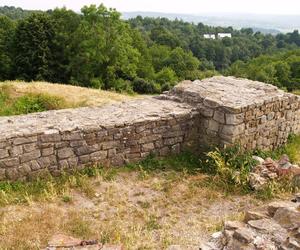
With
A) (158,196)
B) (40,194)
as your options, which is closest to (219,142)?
(158,196)

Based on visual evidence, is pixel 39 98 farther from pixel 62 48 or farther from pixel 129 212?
pixel 62 48

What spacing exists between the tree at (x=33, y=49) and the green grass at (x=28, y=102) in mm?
18547

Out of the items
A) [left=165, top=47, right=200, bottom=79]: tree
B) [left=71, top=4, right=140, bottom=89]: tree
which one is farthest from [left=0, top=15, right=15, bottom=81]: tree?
[left=165, top=47, right=200, bottom=79]: tree

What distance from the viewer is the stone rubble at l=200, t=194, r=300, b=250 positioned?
4555mm

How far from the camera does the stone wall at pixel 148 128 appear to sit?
→ 7.20 m

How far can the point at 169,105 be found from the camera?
9.14m

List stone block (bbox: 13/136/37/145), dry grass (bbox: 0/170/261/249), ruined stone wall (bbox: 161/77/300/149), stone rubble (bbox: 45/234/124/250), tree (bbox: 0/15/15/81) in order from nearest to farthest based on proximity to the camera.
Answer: stone rubble (bbox: 45/234/124/250)
dry grass (bbox: 0/170/261/249)
stone block (bbox: 13/136/37/145)
ruined stone wall (bbox: 161/77/300/149)
tree (bbox: 0/15/15/81)

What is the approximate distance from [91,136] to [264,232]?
12.6 ft

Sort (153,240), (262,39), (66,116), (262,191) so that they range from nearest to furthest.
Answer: (153,240) < (262,191) < (66,116) < (262,39)

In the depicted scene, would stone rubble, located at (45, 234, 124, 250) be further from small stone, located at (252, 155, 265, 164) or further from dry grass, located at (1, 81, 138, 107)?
dry grass, located at (1, 81, 138, 107)

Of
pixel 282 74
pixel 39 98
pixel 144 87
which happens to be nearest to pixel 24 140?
pixel 39 98

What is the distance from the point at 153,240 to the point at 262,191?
2593mm

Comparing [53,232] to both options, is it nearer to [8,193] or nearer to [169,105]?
[8,193]

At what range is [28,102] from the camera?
1379 centimetres
